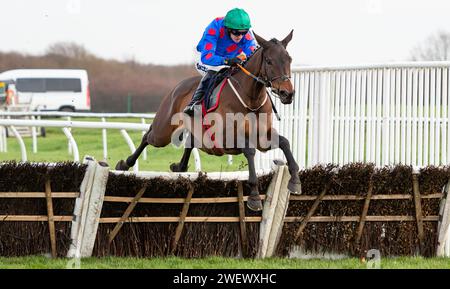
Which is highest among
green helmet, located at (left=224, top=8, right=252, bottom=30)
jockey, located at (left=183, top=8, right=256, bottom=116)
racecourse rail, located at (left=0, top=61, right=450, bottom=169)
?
green helmet, located at (left=224, top=8, right=252, bottom=30)

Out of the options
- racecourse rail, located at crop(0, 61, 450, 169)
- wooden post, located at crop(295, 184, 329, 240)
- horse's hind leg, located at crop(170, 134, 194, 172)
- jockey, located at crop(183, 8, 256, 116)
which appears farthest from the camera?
racecourse rail, located at crop(0, 61, 450, 169)

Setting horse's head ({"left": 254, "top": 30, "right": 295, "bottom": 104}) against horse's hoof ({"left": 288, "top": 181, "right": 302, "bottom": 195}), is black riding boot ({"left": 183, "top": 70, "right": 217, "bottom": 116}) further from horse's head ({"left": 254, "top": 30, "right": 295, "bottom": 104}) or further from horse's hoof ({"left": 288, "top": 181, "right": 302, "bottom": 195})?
horse's hoof ({"left": 288, "top": 181, "right": 302, "bottom": 195})

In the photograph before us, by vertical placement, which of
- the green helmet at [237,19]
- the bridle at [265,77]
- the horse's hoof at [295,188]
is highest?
the green helmet at [237,19]

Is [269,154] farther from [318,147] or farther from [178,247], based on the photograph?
[178,247]

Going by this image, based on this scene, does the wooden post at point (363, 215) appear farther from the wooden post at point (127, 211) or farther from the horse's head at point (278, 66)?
the wooden post at point (127, 211)

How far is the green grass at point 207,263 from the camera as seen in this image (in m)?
5.84

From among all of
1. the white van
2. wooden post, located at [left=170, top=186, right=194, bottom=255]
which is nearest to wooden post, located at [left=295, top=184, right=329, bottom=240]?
wooden post, located at [left=170, top=186, right=194, bottom=255]

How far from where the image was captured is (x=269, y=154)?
9297mm

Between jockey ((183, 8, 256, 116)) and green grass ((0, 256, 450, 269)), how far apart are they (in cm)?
156

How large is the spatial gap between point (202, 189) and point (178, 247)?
46cm

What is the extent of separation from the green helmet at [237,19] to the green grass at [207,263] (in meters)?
1.83

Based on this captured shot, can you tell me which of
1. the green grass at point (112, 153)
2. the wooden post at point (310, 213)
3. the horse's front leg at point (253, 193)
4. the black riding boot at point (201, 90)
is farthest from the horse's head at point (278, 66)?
the green grass at point (112, 153)

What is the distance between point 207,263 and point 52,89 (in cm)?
2883

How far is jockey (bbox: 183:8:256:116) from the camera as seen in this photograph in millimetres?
7105
